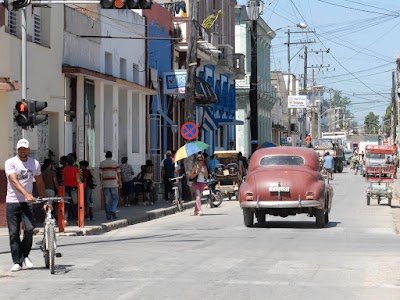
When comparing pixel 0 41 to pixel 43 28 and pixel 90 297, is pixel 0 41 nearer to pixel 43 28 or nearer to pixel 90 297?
pixel 43 28

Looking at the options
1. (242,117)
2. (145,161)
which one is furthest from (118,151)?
(242,117)

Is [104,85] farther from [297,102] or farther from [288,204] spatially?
[297,102]

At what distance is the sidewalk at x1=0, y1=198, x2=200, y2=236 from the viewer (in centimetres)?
2483

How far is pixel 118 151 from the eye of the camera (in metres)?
37.6

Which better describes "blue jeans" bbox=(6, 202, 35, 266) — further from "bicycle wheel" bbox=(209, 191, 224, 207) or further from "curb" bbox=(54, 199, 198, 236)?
"bicycle wheel" bbox=(209, 191, 224, 207)

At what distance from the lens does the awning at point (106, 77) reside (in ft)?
100

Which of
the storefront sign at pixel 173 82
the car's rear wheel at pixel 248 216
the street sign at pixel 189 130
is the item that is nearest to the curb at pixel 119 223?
the street sign at pixel 189 130

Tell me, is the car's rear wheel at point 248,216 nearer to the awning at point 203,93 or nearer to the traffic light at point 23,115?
the traffic light at point 23,115

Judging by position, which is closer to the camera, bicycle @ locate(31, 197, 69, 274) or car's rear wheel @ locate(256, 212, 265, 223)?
bicycle @ locate(31, 197, 69, 274)

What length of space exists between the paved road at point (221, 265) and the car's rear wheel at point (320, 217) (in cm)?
26

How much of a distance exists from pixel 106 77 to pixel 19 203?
18049 millimetres

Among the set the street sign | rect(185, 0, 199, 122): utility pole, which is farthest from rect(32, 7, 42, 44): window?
rect(185, 0, 199, 122): utility pole

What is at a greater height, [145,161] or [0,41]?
[0,41]

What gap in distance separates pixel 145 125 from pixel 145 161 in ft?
4.71
